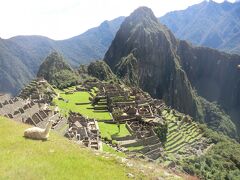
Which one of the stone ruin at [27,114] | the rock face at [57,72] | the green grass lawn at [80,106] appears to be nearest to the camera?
the stone ruin at [27,114]

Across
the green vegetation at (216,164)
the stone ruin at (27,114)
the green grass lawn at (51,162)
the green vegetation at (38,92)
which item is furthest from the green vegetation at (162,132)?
the green grass lawn at (51,162)

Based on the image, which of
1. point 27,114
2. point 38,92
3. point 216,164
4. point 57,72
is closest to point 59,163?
point 27,114

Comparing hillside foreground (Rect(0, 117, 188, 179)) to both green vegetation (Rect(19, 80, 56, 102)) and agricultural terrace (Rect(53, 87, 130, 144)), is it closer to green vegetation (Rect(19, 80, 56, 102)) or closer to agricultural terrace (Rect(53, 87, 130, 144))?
agricultural terrace (Rect(53, 87, 130, 144))

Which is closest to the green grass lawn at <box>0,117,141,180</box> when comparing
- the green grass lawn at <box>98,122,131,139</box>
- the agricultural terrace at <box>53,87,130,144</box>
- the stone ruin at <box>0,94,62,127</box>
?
the stone ruin at <box>0,94,62,127</box>

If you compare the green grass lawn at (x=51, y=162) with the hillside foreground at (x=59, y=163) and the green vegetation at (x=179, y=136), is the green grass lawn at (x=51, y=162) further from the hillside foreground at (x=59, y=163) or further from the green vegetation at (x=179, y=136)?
the green vegetation at (x=179, y=136)

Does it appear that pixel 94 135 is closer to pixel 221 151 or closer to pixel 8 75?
pixel 221 151

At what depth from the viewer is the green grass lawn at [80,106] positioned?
79.5 metres

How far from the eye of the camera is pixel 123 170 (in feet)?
57.3

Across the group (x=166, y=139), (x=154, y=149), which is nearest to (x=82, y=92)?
(x=166, y=139)

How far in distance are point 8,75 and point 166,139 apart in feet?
451

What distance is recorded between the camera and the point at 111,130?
216 ft

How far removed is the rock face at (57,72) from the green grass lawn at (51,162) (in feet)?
364

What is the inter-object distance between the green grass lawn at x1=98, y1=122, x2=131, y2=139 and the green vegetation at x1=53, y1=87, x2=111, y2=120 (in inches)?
283

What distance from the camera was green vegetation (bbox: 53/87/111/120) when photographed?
262 feet
